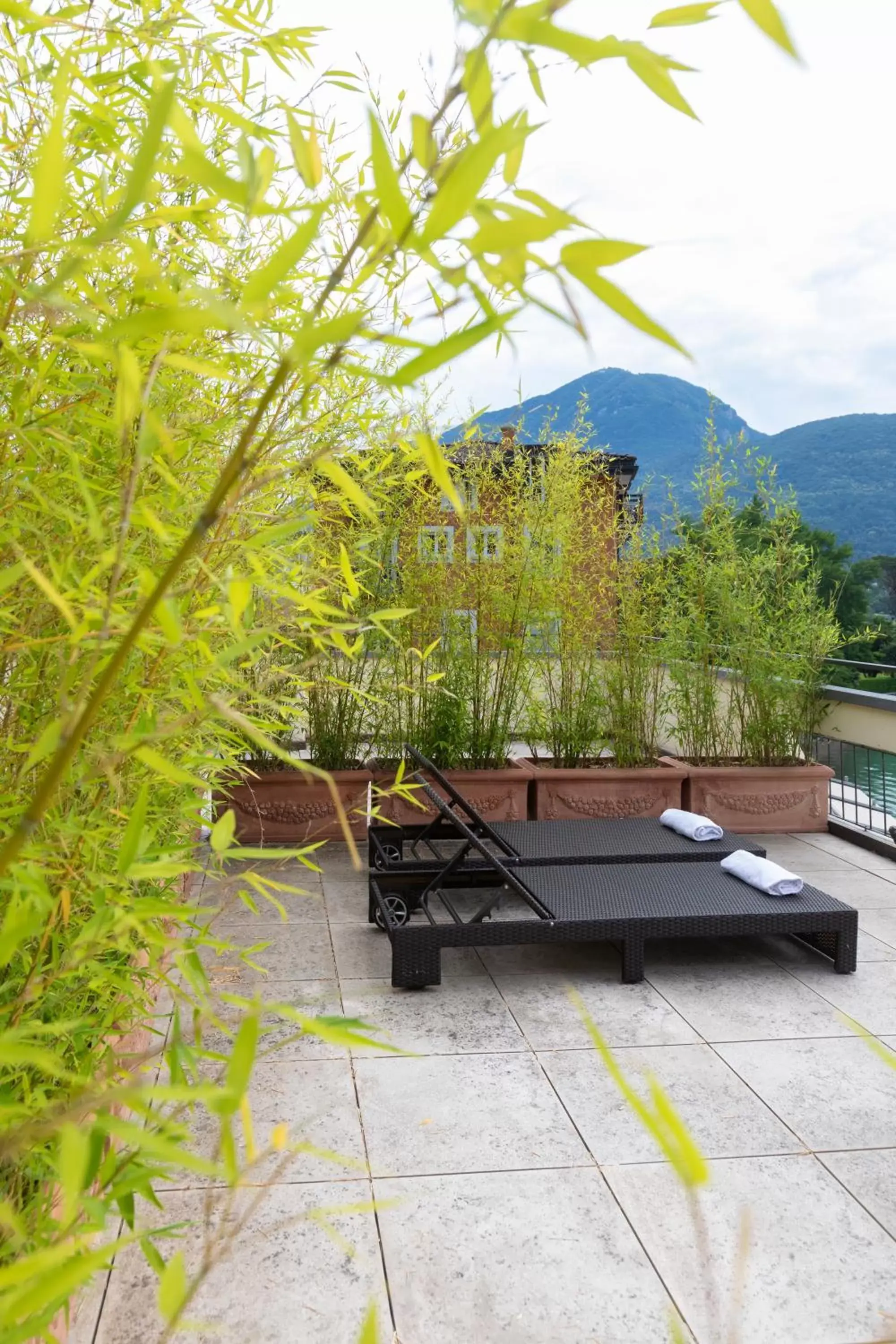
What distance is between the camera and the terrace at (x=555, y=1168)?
83.1 inches

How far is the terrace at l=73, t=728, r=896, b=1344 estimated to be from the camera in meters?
2.11

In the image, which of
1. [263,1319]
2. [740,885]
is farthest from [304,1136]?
[740,885]

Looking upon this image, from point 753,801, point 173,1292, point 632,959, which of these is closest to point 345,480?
point 173,1292

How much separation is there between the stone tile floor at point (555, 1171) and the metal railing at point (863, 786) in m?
2.34

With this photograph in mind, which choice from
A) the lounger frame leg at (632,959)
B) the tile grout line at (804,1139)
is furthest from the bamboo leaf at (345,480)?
the lounger frame leg at (632,959)

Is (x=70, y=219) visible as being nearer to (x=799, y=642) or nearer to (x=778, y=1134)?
(x=778, y=1134)

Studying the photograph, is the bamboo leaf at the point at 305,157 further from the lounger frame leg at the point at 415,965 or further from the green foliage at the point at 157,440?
the lounger frame leg at the point at 415,965

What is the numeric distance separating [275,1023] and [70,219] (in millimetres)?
2671

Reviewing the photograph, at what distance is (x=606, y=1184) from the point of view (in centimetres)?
255

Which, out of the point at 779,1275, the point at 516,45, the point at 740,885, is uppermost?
the point at 516,45

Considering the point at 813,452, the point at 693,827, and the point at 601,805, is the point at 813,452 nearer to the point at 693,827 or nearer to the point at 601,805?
the point at 601,805

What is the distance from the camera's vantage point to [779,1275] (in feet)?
7.32

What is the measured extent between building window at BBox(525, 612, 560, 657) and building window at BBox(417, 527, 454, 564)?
25.8 inches

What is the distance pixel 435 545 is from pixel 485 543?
0.32 m
